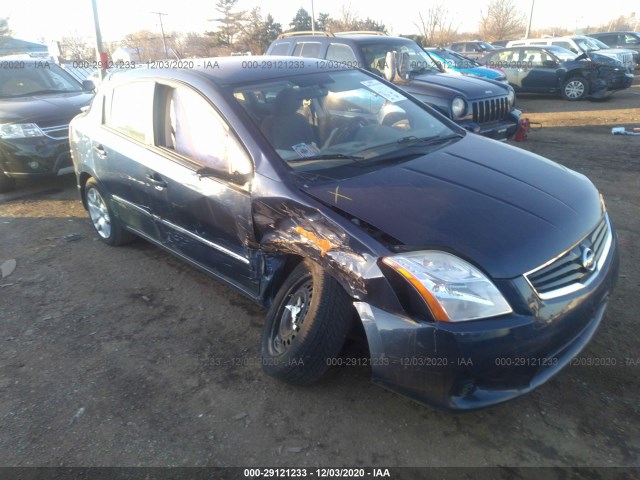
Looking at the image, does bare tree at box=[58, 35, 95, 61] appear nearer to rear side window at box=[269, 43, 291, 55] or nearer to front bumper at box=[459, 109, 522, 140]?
rear side window at box=[269, 43, 291, 55]

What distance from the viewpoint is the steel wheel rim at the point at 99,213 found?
472 cm

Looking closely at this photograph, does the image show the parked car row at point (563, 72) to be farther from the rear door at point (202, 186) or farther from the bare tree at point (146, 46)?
the bare tree at point (146, 46)

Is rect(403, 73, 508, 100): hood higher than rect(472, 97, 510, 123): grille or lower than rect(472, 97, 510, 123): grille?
higher

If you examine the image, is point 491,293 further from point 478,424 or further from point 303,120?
point 303,120

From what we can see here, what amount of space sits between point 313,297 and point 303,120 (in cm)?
129

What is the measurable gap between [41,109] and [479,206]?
6253 millimetres

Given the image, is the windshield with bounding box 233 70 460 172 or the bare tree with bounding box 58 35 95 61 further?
the bare tree with bounding box 58 35 95 61

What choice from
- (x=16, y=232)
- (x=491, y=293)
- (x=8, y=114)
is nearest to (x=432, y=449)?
(x=491, y=293)

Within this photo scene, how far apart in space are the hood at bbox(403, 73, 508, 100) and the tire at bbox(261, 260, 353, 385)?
5232 mm

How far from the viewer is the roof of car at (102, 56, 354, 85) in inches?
132

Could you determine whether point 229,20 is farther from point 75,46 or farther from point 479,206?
point 479,206

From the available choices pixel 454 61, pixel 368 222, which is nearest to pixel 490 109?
pixel 368 222

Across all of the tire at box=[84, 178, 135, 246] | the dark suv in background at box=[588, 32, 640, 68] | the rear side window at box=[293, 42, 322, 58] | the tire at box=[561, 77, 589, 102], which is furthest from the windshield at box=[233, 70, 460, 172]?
the dark suv in background at box=[588, 32, 640, 68]

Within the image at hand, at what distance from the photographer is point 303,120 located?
3.25m
